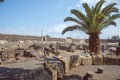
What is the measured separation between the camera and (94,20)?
64.4ft

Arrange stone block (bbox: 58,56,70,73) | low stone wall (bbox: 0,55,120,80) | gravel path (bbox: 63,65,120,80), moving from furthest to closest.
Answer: stone block (bbox: 58,56,70,73) < gravel path (bbox: 63,65,120,80) < low stone wall (bbox: 0,55,120,80)

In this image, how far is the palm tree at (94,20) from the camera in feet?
65.2

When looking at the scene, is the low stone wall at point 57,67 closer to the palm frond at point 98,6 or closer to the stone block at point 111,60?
the stone block at point 111,60

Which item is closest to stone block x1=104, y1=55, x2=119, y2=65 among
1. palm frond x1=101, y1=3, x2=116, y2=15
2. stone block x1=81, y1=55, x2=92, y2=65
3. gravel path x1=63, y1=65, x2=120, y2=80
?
gravel path x1=63, y1=65, x2=120, y2=80

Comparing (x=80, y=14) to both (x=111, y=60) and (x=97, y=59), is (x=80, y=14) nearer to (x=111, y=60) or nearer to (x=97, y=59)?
(x=97, y=59)

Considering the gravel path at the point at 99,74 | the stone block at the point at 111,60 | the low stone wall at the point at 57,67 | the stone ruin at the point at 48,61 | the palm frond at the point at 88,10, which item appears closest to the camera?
the low stone wall at the point at 57,67

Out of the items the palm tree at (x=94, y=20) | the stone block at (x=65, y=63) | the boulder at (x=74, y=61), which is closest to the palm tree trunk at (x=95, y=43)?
the palm tree at (x=94, y=20)

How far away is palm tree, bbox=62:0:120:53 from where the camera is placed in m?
19.9

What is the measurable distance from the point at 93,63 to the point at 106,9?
4.66 meters

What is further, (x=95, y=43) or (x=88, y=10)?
(x=95, y=43)

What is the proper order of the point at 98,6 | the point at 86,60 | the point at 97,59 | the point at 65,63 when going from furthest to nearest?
the point at 98,6 < the point at 97,59 < the point at 86,60 < the point at 65,63

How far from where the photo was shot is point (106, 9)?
66.0 feet

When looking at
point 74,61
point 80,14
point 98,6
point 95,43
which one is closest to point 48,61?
point 74,61

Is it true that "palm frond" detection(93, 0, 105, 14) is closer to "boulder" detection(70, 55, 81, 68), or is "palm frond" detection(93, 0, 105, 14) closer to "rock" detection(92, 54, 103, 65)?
"rock" detection(92, 54, 103, 65)
